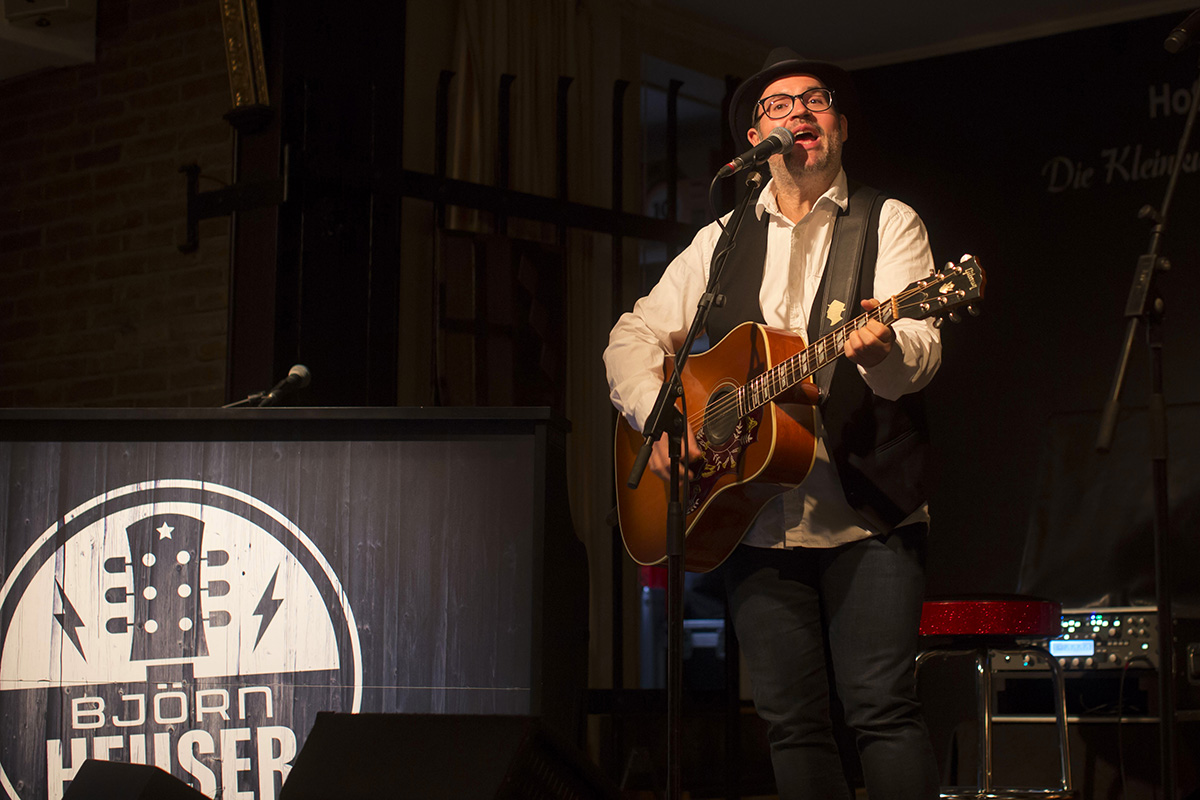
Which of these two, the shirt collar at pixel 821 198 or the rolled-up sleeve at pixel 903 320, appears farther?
the shirt collar at pixel 821 198

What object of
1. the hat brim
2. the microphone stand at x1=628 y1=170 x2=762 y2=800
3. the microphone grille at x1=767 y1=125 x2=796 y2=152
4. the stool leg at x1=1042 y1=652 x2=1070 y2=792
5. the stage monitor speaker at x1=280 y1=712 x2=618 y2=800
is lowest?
the stool leg at x1=1042 y1=652 x2=1070 y2=792

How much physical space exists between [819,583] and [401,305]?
232 cm

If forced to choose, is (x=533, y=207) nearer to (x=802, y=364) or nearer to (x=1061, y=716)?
(x=802, y=364)

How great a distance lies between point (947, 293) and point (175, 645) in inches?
63.4

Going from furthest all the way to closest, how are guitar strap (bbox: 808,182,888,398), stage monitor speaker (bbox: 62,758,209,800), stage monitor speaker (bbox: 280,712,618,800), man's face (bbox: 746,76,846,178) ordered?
1. man's face (bbox: 746,76,846,178)
2. guitar strap (bbox: 808,182,888,398)
3. stage monitor speaker (bbox: 62,758,209,800)
4. stage monitor speaker (bbox: 280,712,618,800)

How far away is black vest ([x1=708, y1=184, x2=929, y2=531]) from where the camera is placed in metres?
2.15

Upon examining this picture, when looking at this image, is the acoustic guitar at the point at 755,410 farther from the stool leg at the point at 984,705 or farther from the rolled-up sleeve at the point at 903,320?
the stool leg at the point at 984,705

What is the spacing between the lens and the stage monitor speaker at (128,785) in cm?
177

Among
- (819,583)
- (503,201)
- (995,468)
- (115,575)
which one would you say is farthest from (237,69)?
(995,468)

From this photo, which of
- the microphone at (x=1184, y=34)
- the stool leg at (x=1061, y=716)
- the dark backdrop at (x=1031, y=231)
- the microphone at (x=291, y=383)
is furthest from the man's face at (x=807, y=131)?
the dark backdrop at (x=1031, y=231)

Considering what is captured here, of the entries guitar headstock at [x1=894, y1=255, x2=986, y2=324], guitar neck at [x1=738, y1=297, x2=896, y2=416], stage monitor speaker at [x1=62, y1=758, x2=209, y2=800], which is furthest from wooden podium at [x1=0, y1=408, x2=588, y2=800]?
guitar headstock at [x1=894, y1=255, x2=986, y2=324]

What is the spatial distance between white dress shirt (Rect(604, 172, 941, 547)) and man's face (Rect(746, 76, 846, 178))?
0.06m

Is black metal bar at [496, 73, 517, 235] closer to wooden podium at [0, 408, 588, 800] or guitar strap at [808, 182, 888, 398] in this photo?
wooden podium at [0, 408, 588, 800]

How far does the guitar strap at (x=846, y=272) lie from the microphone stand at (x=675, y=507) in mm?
246
